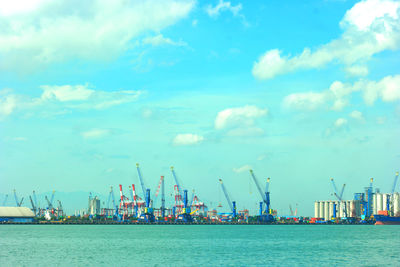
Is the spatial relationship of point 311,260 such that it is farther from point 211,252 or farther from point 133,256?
point 133,256

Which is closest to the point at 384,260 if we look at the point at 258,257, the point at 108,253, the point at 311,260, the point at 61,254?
the point at 311,260

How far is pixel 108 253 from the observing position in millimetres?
81688

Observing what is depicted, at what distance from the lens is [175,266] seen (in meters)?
63.9

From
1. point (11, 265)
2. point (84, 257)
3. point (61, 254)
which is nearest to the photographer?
point (11, 265)

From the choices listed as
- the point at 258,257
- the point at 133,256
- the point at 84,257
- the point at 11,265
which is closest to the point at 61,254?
the point at 84,257

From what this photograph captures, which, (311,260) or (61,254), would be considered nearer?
(311,260)

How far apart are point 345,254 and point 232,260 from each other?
20799mm

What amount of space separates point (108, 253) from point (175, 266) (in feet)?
70.5

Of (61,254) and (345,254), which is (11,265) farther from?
(345,254)

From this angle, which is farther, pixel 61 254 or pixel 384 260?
pixel 61 254

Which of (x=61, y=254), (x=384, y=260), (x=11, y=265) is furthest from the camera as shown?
(x=61, y=254)

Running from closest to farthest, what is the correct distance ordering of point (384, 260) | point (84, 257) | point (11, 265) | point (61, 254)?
point (11, 265) < point (384, 260) < point (84, 257) < point (61, 254)

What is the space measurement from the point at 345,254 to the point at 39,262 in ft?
153

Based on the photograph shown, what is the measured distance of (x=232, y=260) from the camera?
7075 centimetres
